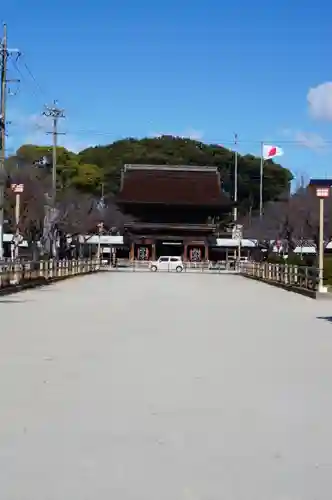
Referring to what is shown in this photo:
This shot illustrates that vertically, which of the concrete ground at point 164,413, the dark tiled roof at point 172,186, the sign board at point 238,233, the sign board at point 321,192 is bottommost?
the concrete ground at point 164,413

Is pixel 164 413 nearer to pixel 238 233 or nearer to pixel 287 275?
pixel 287 275

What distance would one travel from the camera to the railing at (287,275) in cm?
2862

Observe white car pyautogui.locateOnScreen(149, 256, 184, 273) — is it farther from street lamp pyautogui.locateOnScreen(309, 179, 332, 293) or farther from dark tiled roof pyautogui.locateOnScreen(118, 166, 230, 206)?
street lamp pyautogui.locateOnScreen(309, 179, 332, 293)

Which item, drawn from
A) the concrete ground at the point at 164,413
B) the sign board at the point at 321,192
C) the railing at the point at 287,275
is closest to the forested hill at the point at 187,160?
the railing at the point at 287,275

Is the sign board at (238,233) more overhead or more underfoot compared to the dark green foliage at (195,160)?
more underfoot

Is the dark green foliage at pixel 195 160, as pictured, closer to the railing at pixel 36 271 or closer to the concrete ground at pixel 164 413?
the railing at pixel 36 271

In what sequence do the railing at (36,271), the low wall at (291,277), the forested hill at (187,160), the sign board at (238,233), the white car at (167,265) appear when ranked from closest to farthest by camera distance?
1. the railing at (36,271)
2. the low wall at (291,277)
3. the white car at (167,265)
4. the sign board at (238,233)
5. the forested hill at (187,160)

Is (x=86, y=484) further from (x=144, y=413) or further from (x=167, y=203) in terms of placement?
(x=167, y=203)

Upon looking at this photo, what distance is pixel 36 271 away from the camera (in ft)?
108

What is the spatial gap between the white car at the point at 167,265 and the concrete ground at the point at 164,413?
4883 centimetres

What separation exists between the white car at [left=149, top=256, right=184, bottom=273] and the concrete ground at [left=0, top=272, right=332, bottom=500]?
160 feet

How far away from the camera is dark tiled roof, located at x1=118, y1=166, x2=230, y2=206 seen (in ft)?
236

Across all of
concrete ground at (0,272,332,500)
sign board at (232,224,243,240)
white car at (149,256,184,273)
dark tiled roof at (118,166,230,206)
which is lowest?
white car at (149,256,184,273)

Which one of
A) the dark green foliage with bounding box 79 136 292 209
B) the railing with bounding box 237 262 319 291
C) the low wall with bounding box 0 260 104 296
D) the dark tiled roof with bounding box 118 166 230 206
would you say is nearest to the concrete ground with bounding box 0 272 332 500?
the low wall with bounding box 0 260 104 296
